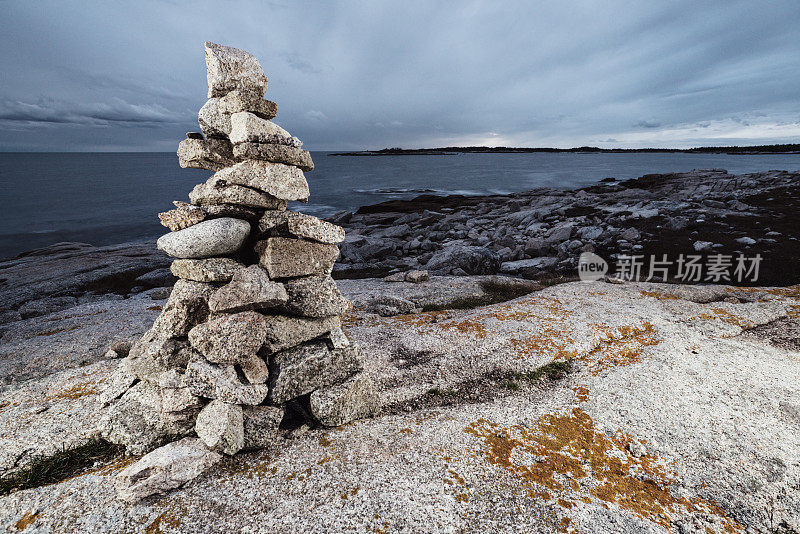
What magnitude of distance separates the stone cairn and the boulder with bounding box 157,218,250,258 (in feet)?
0.07

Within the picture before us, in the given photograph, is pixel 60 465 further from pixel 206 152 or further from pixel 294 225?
pixel 206 152

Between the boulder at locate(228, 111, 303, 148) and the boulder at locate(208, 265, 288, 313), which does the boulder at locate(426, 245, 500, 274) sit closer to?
the boulder at locate(228, 111, 303, 148)

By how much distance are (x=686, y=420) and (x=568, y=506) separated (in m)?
3.87

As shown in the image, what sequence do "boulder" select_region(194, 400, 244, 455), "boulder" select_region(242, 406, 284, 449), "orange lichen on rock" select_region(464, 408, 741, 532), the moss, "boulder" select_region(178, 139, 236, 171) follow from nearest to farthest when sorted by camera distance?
1. "orange lichen on rock" select_region(464, 408, 741, 532)
2. the moss
3. "boulder" select_region(194, 400, 244, 455)
4. "boulder" select_region(242, 406, 284, 449)
5. "boulder" select_region(178, 139, 236, 171)

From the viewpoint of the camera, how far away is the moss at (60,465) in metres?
5.89

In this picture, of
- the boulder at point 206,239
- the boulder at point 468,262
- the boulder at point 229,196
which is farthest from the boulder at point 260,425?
the boulder at point 468,262

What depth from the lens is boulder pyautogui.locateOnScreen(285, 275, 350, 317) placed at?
24.0 ft

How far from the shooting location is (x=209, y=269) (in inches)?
269

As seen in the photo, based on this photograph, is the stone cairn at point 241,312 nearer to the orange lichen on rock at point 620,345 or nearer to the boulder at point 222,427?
the boulder at point 222,427

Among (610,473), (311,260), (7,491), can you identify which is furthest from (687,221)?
(7,491)

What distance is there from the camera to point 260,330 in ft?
22.0

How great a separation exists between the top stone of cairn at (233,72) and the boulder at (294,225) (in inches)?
98.0

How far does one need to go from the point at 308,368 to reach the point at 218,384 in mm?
1610

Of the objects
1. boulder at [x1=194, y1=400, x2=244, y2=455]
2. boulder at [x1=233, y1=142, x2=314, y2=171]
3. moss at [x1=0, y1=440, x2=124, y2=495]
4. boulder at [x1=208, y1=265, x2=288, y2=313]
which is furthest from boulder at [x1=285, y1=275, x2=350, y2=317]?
moss at [x1=0, y1=440, x2=124, y2=495]
